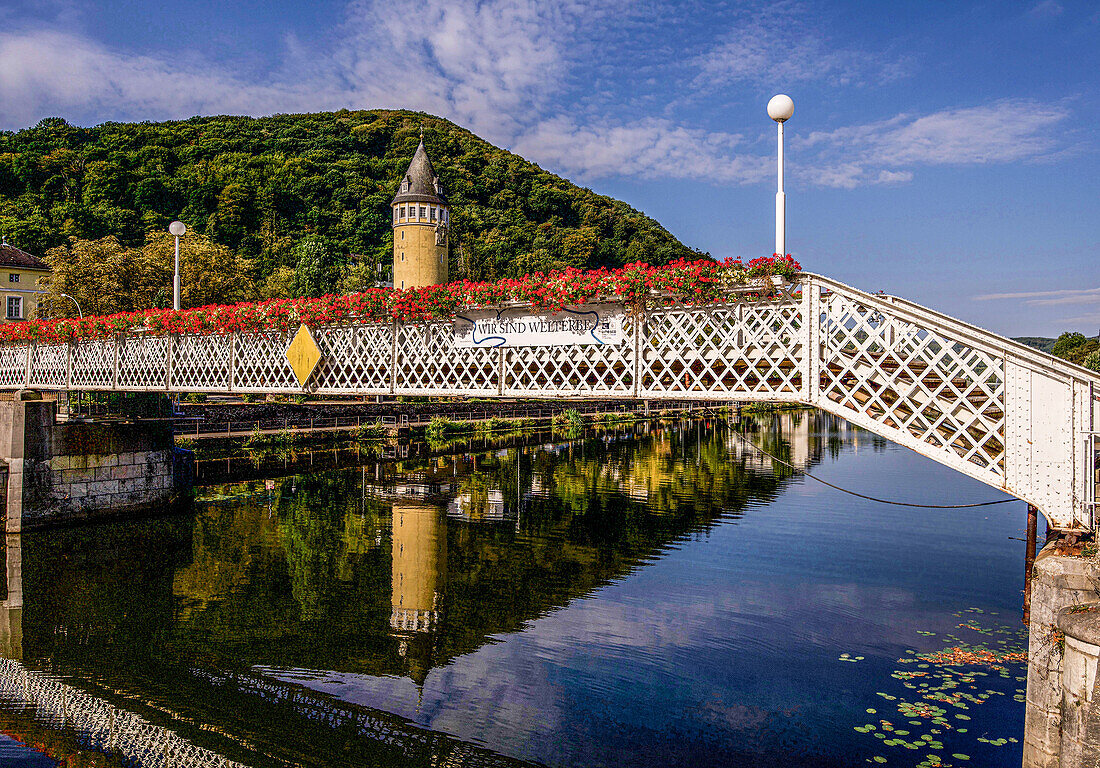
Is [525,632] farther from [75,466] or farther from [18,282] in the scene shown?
[18,282]

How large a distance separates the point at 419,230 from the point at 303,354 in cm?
6268

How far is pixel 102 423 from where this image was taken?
21656mm

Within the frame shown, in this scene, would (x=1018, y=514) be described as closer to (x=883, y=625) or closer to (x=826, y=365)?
(x=883, y=625)

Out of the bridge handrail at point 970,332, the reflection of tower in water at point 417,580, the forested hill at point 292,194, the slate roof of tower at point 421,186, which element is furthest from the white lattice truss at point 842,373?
the forested hill at point 292,194

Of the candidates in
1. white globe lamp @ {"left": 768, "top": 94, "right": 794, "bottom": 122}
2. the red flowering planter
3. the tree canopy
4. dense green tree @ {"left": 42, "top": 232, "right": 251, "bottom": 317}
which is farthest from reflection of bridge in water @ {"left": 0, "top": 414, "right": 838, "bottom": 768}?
the tree canopy

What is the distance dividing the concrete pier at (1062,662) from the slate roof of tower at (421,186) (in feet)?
251

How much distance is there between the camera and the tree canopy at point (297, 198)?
297 ft

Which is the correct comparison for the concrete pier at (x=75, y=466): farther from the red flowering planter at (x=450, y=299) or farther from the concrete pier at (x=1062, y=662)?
the concrete pier at (x=1062, y=662)

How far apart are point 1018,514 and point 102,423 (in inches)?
1271

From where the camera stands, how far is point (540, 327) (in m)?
13.7

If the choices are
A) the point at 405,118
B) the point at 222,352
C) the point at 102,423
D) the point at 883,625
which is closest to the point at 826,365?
the point at 883,625

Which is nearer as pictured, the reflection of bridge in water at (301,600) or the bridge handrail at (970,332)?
the bridge handrail at (970,332)

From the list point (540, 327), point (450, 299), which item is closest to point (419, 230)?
point (450, 299)

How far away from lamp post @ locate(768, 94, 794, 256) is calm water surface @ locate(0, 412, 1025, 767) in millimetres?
7164
